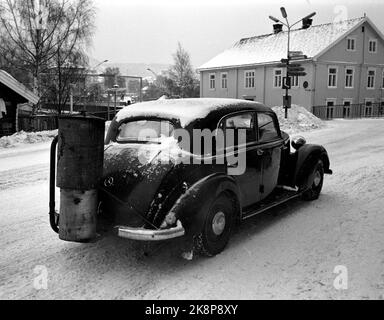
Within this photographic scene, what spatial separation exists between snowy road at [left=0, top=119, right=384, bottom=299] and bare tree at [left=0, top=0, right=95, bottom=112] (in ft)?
72.4

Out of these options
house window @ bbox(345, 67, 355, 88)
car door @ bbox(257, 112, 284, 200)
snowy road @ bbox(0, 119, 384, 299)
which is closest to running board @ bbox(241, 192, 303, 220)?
car door @ bbox(257, 112, 284, 200)

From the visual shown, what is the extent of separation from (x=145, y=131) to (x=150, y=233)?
1.47 metres

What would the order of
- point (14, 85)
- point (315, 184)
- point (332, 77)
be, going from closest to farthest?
point (315, 184) → point (14, 85) → point (332, 77)

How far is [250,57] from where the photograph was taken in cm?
3841

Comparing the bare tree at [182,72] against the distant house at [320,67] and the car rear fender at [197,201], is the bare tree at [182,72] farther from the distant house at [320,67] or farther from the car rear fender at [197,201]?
the car rear fender at [197,201]

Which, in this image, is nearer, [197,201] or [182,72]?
[197,201]

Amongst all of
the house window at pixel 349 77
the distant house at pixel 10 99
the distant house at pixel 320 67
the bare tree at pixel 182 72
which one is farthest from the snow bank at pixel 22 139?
the bare tree at pixel 182 72

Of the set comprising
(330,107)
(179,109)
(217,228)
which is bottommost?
(217,228)

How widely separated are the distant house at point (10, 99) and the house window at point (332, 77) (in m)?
24.4

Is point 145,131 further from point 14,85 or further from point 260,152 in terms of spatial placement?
point 14,85

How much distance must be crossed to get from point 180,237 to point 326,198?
358cm

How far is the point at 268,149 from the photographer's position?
5.45 meters

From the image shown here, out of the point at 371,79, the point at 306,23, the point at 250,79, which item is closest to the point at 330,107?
the point at 371,79
